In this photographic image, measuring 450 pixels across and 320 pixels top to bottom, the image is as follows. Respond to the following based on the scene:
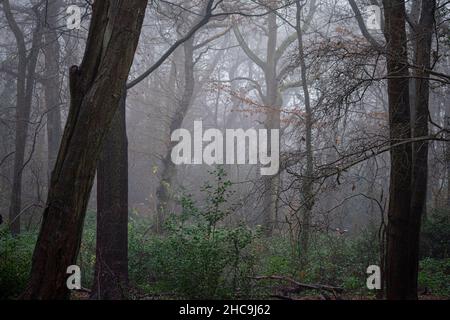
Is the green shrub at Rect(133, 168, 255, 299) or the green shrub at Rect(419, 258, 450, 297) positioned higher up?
the green shrub at Rect(133, 168, 255, 299)

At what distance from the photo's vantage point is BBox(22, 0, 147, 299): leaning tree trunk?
5.26 m

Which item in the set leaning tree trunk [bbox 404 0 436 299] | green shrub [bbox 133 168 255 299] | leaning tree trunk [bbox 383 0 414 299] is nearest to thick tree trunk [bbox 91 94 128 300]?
green shrub [bbox 133 168 255 299]

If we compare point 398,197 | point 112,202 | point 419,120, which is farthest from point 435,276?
point 112,202

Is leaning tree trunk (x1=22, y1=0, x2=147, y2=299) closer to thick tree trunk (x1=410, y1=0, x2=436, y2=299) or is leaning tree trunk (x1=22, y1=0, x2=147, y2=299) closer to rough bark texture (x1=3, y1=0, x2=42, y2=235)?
thick tree trunk (x1=410, y1=0, x2=436, y2=299)

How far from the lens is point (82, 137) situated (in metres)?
5.41

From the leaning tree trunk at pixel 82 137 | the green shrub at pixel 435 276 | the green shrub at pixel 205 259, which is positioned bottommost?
the green shrub at pixel 435 276

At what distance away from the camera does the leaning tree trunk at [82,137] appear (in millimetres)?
5262

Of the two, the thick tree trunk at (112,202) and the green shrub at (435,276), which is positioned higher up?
the thick tree trunk at (112,202)

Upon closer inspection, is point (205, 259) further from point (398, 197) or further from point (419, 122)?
point (419, 122)

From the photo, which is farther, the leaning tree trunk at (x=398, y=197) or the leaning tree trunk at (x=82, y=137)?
the leaning tree trunk at (x=398, y=197)

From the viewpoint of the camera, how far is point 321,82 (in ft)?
27.0

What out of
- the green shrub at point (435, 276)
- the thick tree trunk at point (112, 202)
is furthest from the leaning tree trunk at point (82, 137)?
the green shrub at point (435, 276)

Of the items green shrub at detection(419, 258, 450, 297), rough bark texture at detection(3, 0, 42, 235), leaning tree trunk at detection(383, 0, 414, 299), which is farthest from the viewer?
rough bark texture at detection(3, 0, 42, 235)

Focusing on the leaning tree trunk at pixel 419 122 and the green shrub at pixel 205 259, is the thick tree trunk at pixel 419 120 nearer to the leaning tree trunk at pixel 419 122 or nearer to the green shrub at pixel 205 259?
the leaning tree trunk at pixel 419 122
